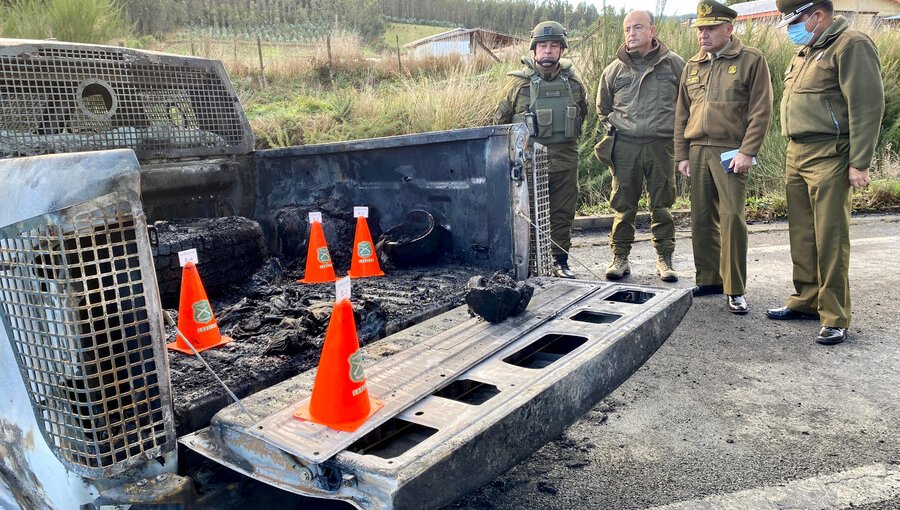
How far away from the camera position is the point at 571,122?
582 cm

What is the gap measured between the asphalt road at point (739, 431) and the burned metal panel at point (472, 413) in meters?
0.57

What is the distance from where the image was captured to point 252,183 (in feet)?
12.6

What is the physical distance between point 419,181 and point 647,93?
9.59ft

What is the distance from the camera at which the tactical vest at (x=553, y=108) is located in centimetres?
576

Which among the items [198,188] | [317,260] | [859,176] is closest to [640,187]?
[859,176]

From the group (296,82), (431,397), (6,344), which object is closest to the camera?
(6,344)

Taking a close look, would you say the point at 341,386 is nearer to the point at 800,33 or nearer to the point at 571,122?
the point at 800,33

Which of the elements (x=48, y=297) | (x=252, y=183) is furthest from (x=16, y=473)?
(x=252, y=183)

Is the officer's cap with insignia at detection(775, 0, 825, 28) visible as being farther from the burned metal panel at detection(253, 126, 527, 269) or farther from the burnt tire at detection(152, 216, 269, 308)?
the burnt tire at detection(152, 216, 269, 308)

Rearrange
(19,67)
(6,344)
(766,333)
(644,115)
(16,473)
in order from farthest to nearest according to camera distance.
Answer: (644,115), (766,333), (19,67), (16,473), (6,344)

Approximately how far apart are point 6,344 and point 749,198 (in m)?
9.32

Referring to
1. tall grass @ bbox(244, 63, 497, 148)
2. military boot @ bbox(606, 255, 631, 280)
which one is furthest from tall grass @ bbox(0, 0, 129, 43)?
military boot @ bbox(606, 255, 631, 280)

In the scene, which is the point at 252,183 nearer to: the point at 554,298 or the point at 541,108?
the point at 554,298

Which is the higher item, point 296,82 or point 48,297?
point 296,82
